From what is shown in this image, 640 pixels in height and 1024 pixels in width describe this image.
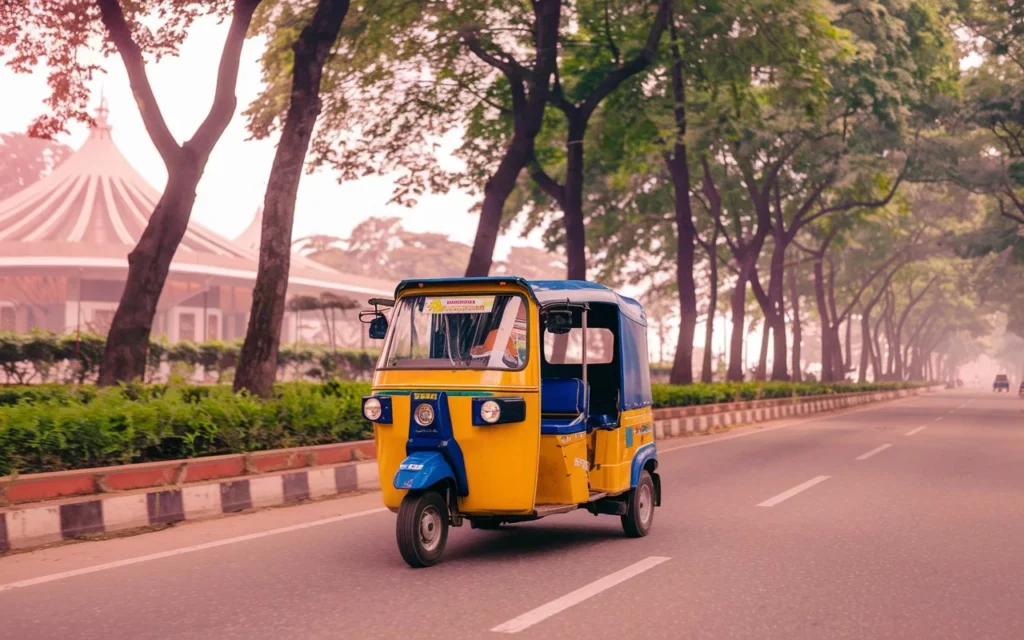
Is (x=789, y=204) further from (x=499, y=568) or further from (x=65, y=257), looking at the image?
(x=499, y=568)

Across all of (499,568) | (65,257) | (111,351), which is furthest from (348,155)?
(499,568)

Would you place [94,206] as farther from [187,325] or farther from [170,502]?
[170,502]

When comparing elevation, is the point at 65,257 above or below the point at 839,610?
above

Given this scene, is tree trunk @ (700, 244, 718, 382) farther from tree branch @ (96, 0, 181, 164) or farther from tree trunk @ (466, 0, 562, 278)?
tree branch @ (96, 0, 181, 164)

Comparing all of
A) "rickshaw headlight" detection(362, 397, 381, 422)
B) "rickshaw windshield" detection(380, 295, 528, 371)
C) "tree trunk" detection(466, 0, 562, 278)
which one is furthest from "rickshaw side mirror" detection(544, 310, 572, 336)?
"tree trunk" detection(466, 0, 562, 278)

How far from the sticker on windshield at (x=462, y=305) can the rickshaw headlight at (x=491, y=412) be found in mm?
777

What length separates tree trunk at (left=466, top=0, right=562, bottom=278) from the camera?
21.0m

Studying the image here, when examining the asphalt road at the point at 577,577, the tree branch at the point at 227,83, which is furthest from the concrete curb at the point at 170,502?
the tree branch at the point at 227,83

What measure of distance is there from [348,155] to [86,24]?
8.63 m

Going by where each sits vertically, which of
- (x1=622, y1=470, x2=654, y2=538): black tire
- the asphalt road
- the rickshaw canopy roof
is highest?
the rickshaw canopy roof

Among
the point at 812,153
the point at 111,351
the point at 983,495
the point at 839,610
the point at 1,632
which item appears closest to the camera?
the point at 1,632

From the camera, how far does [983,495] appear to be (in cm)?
1194

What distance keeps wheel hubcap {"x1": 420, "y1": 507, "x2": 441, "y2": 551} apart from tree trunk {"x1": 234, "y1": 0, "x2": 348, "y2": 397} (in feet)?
23.7

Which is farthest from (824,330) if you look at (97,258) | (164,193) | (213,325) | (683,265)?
(164,193)
